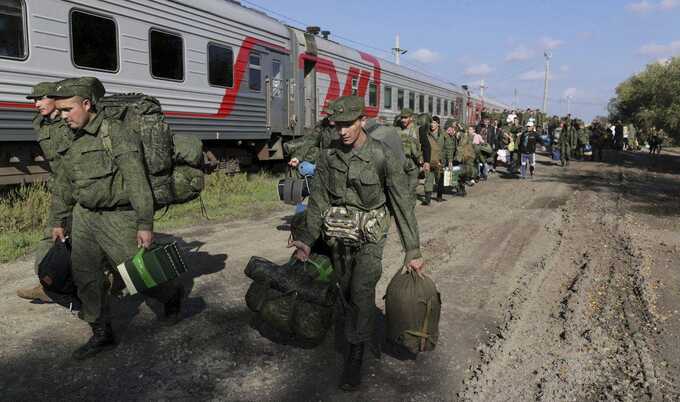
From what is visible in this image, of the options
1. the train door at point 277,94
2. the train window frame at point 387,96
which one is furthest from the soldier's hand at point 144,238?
the train window frame at point 387,96

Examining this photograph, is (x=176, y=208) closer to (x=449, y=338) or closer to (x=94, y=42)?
(x=94, y=42)

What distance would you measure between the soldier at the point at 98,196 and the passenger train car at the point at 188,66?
4.04 m

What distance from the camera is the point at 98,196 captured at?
337 centimetres

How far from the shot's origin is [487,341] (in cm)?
389

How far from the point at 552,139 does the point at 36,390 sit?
2486cm

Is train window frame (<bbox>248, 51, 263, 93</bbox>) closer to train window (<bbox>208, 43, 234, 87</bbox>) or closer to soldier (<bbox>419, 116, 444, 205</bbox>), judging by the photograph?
train window (<bbox>208, 43, 234, 87</bbox>)

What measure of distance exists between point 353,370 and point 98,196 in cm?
201

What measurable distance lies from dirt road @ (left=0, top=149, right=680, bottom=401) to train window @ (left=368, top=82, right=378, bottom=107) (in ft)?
31.8

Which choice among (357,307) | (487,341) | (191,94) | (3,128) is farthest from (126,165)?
(191,94)

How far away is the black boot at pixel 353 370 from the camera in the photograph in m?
3.15

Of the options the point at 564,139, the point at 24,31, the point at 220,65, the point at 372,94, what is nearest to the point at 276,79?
the point at 220,65

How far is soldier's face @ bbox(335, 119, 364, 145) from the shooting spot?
3.11 meters

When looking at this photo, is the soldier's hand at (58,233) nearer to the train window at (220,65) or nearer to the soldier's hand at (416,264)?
the soldier's hand at (416,264)

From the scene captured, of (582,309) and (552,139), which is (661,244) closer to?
(582,309)
